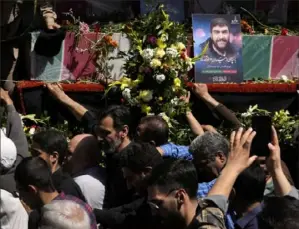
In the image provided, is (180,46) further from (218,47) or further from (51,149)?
(51,149)

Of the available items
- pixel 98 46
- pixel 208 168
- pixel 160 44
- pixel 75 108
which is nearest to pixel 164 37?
pixel 160 44

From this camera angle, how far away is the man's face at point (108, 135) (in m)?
4.38

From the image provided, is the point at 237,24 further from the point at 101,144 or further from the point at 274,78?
the point at 101,144

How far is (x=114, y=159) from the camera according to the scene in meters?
4.25

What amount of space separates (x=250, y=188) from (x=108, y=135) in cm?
132

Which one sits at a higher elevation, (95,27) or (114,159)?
(95,27)

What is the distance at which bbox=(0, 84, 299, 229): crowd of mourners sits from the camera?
8.69 feet

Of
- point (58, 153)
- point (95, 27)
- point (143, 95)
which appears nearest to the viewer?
point (58, 153)

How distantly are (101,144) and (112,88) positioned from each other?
4.11 ft

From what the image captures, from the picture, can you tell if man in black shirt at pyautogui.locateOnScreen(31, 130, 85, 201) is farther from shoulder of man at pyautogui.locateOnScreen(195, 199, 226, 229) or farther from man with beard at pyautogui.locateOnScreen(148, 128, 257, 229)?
shoulder of man at pyautogui.locateOnScreen(195, 199, 226, 229)

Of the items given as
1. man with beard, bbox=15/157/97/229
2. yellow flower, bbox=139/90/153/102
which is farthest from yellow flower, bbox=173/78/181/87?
man with beard, bbox=15/157/97/229

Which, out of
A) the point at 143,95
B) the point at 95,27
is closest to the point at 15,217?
the point at 143,95

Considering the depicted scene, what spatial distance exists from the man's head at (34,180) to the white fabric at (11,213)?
22 centimetres

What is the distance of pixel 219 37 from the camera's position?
5895 millimetres
